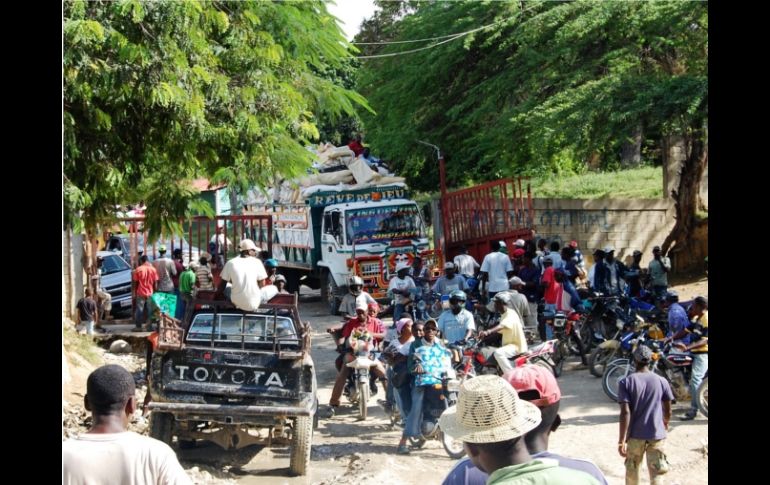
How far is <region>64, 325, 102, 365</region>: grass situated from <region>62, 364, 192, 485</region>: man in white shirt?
1039 cm

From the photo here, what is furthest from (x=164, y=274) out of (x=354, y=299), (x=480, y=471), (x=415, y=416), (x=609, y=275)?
(x=480, y=471)

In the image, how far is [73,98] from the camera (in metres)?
8.55

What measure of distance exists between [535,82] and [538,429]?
1793cm

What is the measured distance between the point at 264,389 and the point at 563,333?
5.65 metres

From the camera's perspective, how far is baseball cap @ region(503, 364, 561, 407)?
3.94 m

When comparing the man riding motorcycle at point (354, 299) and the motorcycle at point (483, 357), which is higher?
the man riding motorcycle at point (354, 299)

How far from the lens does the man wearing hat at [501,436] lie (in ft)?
9.74

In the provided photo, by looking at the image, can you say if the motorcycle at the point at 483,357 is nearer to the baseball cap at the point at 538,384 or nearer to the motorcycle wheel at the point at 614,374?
the motorcycle wheel at the point at 614,374

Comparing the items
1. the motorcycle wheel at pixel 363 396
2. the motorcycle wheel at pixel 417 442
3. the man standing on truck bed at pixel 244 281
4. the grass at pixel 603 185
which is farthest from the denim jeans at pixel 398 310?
the grass at pixel 603 185

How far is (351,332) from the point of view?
11.3m

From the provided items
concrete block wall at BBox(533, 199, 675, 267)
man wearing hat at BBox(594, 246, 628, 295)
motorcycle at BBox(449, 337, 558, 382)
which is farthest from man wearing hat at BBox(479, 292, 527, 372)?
concrete block wall at BBox(533, 199, 675, 267)

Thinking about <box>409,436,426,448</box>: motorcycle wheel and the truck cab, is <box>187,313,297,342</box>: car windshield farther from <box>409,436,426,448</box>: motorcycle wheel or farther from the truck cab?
the truck cab

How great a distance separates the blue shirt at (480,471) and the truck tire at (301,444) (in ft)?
18.1
